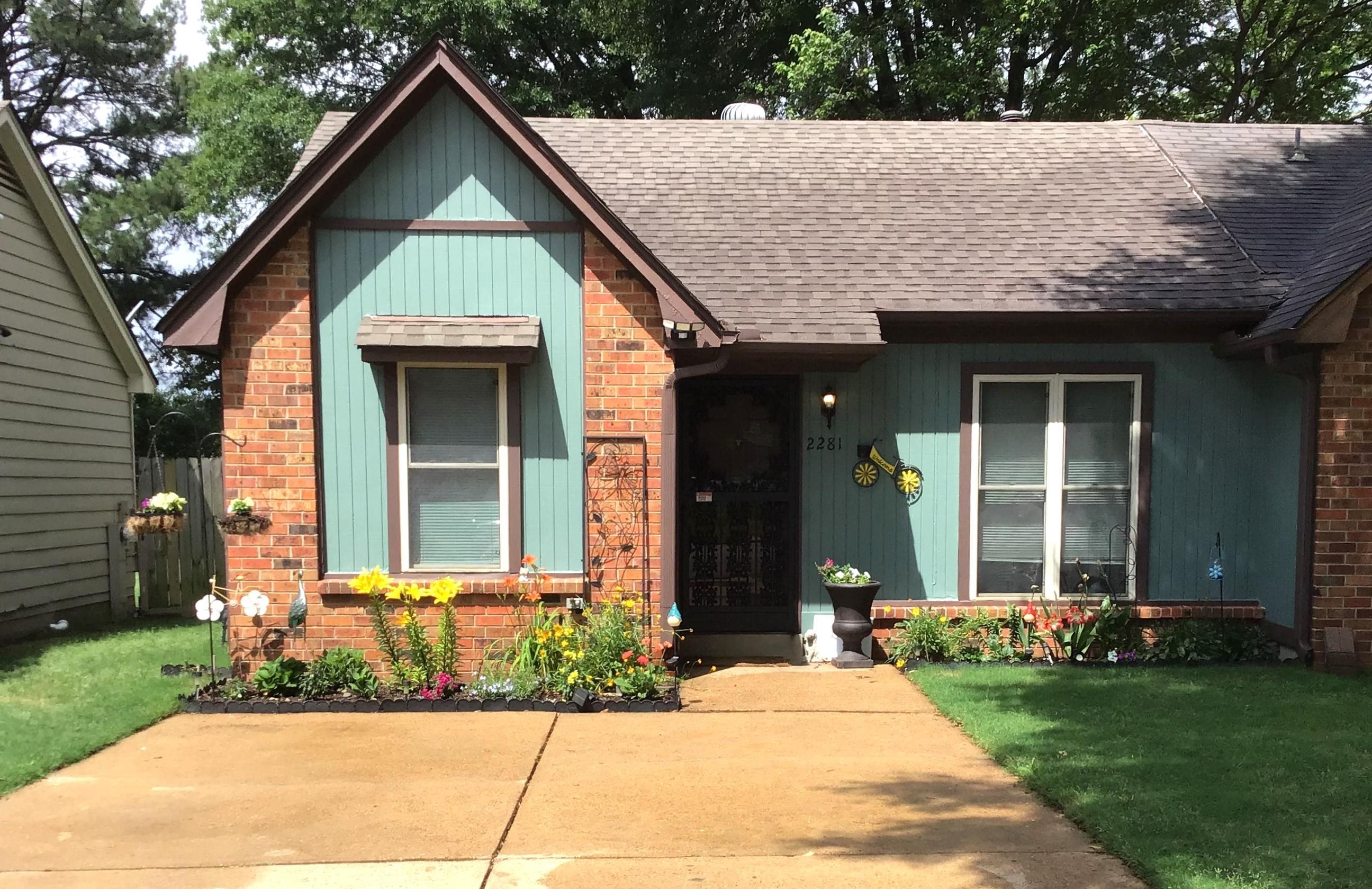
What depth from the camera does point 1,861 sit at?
4.03 meters

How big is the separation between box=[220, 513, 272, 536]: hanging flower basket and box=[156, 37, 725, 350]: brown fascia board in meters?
1.26

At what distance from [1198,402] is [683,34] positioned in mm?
14775

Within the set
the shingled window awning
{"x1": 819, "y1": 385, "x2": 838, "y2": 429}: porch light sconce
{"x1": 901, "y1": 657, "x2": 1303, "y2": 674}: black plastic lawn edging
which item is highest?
the shingled window awning

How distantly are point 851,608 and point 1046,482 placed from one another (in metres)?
2.10

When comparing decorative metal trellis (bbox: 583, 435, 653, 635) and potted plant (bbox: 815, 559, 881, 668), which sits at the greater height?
decorative metal trellis (bbox: 583, 435, 653, 635)

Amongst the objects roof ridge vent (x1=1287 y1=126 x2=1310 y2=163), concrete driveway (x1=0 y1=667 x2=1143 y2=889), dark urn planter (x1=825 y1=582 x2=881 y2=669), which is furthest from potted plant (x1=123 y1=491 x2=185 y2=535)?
roof ridge vent (x1=1287 y1=126 x2=1310 y2=163)

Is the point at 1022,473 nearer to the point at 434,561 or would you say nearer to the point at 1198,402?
the point at 1198,402

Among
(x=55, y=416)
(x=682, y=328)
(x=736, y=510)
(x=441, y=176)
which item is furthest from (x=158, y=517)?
(x=736, y=510)

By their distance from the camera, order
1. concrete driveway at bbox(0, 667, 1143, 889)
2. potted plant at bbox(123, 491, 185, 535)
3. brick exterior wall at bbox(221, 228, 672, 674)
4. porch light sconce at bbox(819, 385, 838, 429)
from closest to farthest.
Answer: concrete driveway at bbox(0, 667, 1143, 889) < brick exterior wall at bbox(221, 228, 672, 674) < potted plant at bbox(123, 491, 185, 535) < porch light sconce at bbox(819, 385, 838, 429)

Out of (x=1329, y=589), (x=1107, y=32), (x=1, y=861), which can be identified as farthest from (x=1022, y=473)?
(x=1107, y=32)

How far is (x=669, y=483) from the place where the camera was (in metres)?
7.02

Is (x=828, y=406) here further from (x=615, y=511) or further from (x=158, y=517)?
(x=158, y=517)

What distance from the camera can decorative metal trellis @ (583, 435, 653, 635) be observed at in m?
7.04

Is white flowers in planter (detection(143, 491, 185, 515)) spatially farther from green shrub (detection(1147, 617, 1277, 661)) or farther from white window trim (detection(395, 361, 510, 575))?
green shrub (detection(1147, 617, 1277, 661))
